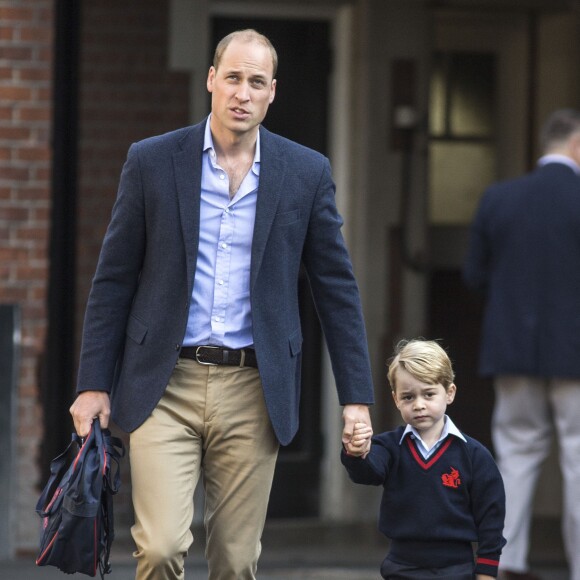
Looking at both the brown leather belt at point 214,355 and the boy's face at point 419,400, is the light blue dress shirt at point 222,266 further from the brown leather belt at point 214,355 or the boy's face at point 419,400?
the boy's face at point 419,400

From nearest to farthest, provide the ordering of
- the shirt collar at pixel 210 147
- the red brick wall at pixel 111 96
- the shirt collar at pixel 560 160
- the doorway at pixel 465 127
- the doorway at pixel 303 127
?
the shirt collar at pixel 210 147 → the shirt collar at pixel 560 160 → the red brick wall at pixel 111 96 → the doorway at pixel 303 127 → the doorway at pixel 465 127

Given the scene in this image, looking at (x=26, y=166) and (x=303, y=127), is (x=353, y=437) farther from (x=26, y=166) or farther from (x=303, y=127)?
(x=303, y=127)

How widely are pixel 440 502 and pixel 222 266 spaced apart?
3.07 feet

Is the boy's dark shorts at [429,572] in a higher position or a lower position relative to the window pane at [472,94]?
lower

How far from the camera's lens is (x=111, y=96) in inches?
285

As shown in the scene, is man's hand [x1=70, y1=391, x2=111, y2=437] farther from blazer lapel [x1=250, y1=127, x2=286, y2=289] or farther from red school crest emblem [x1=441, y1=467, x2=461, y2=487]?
red school crest emblem [x1=441, y1=467, x2=461, y2=487]

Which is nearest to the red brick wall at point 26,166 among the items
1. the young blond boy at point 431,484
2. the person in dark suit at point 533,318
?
the person in dark suit at point 533,318

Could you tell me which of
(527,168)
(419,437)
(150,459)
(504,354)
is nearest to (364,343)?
(419,437)

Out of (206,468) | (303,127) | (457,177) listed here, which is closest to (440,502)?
(206,468)

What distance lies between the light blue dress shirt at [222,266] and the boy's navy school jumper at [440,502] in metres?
0.54

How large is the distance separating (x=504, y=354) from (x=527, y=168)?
198 cm

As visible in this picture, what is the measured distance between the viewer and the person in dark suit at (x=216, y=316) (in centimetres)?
417

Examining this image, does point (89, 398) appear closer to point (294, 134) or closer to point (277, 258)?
point (277, 258)

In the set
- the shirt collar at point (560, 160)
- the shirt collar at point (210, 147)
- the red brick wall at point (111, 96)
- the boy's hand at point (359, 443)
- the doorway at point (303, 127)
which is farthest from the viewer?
the doorway at point (303, 127)
